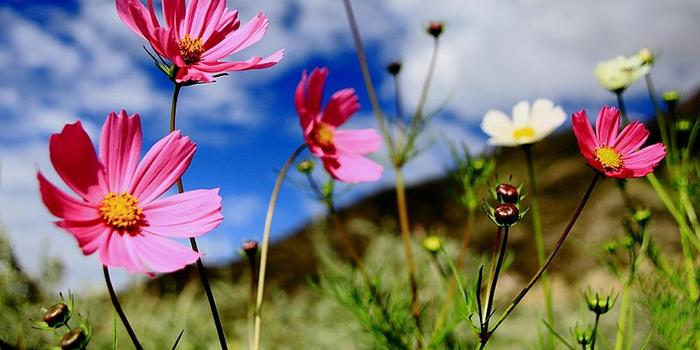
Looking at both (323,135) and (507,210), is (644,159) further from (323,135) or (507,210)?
(323,135)

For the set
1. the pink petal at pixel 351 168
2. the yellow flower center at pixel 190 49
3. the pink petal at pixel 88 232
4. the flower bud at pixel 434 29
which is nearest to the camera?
the pink petal at pixel 88 232

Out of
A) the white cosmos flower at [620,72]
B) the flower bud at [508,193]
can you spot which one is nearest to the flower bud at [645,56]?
the white cosmos flower at [620,72]

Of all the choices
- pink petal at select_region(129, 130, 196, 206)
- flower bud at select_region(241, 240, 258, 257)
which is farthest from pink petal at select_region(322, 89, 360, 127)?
pink petal at select_region(129, 130, 196, 206)

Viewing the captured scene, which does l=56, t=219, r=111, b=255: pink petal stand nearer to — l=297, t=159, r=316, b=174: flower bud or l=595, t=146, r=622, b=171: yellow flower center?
l=595, t=146, r=622, b=171: yellow flower center

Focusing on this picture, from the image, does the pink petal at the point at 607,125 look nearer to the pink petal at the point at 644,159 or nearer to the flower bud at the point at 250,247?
the pink petal at the point at 644,159

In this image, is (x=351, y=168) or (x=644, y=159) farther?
(x=351, y=168)

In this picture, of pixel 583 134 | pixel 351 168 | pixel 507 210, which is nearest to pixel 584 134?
pixel 583 134
